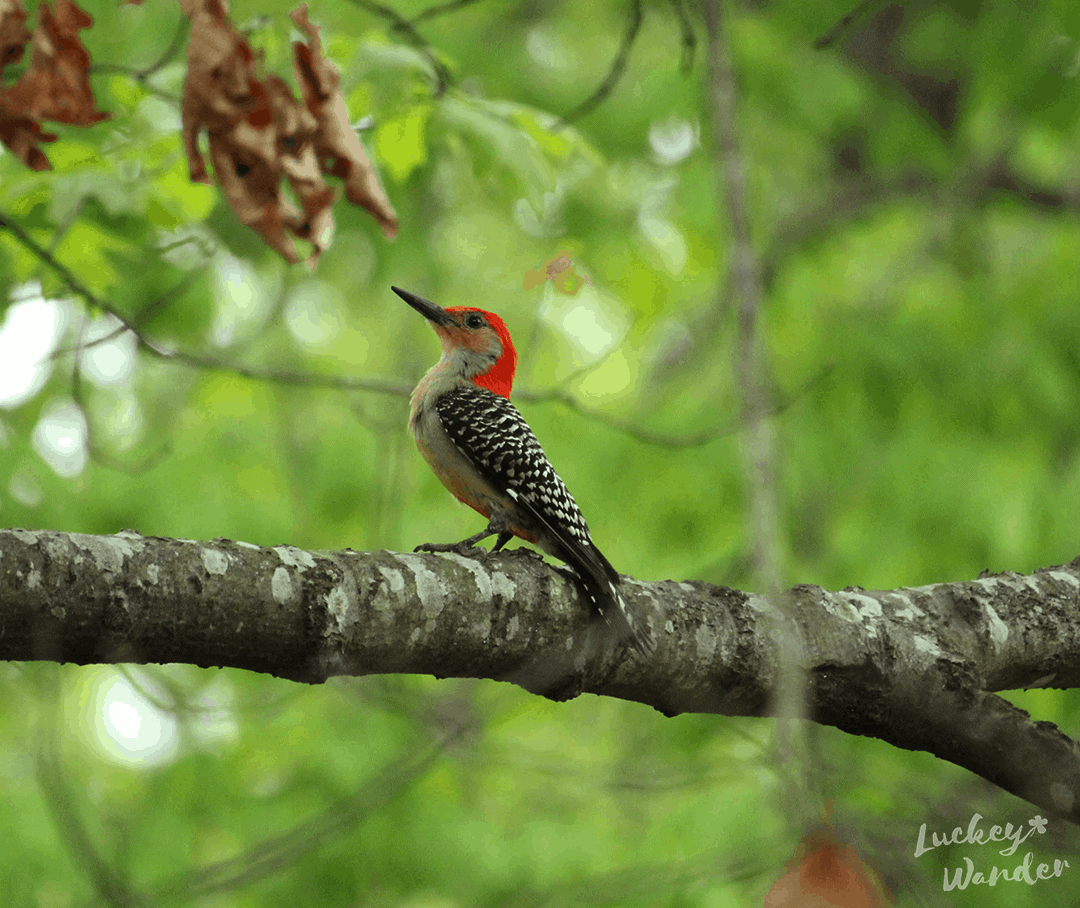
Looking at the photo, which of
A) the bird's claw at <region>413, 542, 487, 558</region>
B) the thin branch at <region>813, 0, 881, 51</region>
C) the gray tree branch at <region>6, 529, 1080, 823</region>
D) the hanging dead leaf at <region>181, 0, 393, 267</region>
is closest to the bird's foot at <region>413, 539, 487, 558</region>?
the bird's claw at <region>413, 542, 487, 558</region>

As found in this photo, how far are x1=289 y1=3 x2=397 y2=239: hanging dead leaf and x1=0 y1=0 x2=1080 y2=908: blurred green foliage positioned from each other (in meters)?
1.52

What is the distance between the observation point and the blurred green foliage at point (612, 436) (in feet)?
17.3

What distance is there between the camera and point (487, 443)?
12.6 ft

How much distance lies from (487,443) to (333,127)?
52.9 inches

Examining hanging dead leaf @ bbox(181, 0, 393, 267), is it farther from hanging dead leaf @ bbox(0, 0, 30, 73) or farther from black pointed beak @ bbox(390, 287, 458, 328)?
black pointed beak @ bbox(390, 287, 458, 328)

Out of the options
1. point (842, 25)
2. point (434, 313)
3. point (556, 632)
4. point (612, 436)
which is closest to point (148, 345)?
point (434, 313)

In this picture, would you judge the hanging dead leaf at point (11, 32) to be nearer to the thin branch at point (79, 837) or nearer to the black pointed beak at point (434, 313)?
the black pointed beak at point (434, 313)

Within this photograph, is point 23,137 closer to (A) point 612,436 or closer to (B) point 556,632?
(B) point 556,632

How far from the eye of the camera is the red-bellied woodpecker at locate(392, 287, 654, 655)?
3.67 meters

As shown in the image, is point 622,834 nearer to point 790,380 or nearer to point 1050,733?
point 790,380

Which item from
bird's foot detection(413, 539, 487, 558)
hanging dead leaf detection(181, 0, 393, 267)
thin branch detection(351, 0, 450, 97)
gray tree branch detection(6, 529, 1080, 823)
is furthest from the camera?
thin branch detection(351, 0, 450, 97)

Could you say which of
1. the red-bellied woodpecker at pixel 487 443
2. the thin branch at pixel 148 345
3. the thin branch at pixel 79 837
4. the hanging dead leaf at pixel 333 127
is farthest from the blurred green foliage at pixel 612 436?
the hanging dead leaf at pixel 333 127

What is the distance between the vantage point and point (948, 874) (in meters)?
5.06

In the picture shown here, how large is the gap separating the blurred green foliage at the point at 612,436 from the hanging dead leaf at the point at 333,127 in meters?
1.52
